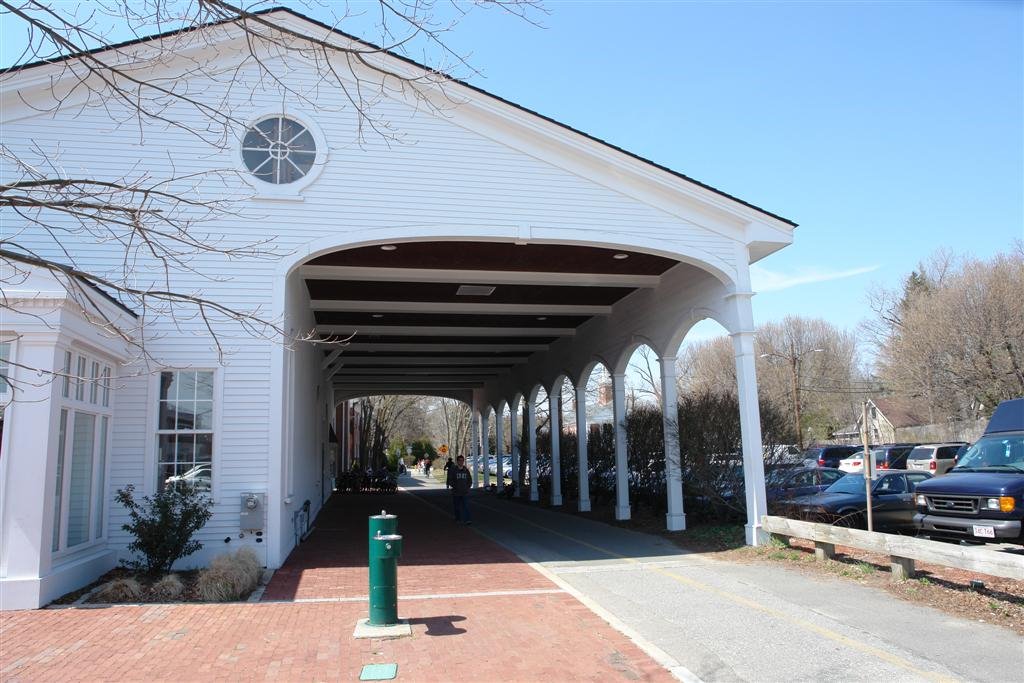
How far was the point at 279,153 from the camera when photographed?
11.8 m

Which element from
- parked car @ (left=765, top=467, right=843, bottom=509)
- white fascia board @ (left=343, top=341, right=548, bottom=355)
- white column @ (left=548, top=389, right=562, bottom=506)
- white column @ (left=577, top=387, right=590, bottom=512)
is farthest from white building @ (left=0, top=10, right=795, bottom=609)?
white fascia board @ (left=343, top=341, right=548, bottom=355)

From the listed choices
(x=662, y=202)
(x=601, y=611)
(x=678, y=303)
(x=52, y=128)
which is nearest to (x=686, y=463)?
(x=678, y=303)

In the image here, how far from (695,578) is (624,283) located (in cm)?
758

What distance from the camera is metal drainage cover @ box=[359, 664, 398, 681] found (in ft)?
19.9

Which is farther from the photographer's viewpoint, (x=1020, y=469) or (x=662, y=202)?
(x=662, y=202)

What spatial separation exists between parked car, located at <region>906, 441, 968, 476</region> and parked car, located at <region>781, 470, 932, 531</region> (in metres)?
13.0

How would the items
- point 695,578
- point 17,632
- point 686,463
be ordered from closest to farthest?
point 17,632 < point 695,578 < point 686,463

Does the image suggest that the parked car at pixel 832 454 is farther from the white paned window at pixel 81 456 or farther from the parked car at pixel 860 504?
the white paned window at pixel 81 456

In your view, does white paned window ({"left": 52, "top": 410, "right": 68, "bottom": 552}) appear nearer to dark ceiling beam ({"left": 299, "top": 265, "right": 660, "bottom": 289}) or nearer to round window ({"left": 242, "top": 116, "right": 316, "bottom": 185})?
round window ({"left": 242, "top": 116, "right": 316, "bottom": 185})

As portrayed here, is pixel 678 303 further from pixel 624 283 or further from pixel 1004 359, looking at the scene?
pixel 1004 359

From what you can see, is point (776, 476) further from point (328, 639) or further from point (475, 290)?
point (328, 639)

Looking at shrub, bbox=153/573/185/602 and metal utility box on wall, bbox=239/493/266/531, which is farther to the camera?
metal utility box on wall, bbox=239/493/266/531

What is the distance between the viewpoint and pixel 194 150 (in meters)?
11.6

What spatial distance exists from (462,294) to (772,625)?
37.2 ft
